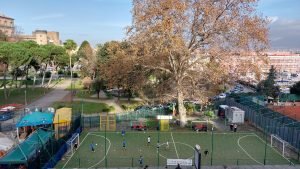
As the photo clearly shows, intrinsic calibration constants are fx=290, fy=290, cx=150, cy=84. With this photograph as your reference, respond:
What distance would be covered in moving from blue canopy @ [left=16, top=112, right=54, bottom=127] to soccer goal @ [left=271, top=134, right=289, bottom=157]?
22588 mm

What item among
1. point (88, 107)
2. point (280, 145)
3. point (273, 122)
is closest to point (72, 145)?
point (88, 107)

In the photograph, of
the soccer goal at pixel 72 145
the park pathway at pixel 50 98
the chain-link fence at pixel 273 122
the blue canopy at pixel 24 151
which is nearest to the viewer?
the blue canopy at pixel 24 151

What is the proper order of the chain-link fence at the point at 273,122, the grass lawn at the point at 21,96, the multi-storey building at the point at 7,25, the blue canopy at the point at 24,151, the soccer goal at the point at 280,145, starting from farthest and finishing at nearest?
the multi-storey building at the point at 7,25
the grass lawn at the point at 21,96
the chain-link fence at the point at 273,122
the soccer goal at the point at 280,145
the blue canopy at the point at 24,151

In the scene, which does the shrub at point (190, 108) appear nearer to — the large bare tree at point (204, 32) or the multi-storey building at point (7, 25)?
the large bare tree at point (204, 32)

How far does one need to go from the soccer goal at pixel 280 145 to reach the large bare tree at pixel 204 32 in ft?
26.6

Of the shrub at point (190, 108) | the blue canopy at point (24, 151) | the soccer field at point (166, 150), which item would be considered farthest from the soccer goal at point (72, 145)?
the shrub at point (190, 108)

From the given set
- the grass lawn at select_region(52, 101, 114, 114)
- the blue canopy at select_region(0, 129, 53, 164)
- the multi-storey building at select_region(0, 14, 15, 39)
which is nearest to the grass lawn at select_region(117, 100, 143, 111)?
the grass lawn at select_region(52, 101, 114, 114)

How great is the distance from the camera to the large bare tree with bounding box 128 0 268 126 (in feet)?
98.2

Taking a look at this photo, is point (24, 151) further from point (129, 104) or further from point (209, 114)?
point (129, 104)

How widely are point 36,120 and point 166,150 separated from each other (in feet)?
44.9

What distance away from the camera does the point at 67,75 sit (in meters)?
96.4

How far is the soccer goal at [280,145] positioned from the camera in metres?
26.3

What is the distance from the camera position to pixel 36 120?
2980 cm

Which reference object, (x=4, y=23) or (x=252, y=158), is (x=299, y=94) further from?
(x=4, y=23)
